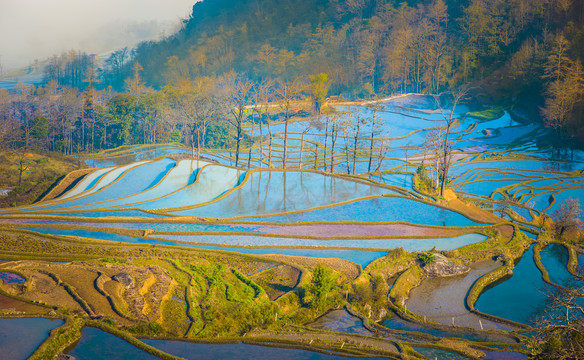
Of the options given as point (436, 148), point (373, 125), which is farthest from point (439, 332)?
point (373, 125)

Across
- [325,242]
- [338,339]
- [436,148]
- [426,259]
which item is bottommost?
[338,339]

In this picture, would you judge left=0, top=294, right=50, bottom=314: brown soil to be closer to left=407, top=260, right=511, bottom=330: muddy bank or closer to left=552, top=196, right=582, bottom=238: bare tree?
left=407, top=260, right=511, bottom=330: muddy bank

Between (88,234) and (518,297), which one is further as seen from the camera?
(88,234)

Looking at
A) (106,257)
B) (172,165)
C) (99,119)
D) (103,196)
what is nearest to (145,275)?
(106,257)

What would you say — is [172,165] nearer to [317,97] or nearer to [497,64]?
[317,97]

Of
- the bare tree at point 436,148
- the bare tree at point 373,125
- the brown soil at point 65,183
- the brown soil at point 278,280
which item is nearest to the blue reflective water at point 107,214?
the brown soil at point 278,280

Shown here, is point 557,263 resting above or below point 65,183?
below

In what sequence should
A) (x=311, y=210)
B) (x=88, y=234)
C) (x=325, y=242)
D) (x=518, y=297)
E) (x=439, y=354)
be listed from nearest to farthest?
1. (x=439, y=354)
2. (x=518, y=297)
3. (x=88, y=234)
4. (x=325, y=242)
5. (x=311, y=210)

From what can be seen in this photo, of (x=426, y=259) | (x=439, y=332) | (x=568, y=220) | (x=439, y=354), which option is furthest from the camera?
(x=568, y=220)

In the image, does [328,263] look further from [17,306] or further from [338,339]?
[17,306]
